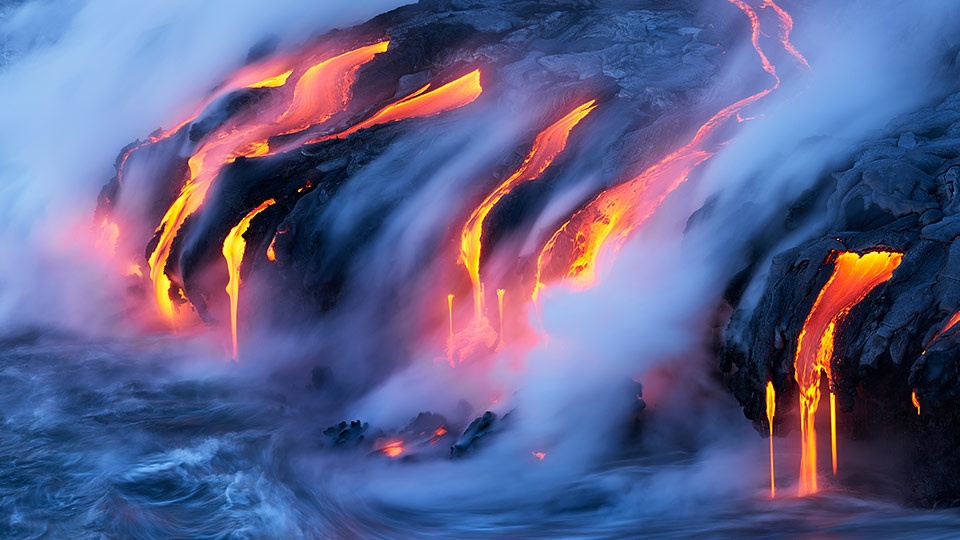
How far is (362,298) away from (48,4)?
813 inches

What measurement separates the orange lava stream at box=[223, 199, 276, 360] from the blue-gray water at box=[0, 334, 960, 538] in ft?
5.32

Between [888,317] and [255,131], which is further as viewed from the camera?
[255,131]

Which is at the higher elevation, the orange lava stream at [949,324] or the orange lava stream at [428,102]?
the orange lava stream at [428,102]

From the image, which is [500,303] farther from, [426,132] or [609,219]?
[426,132]

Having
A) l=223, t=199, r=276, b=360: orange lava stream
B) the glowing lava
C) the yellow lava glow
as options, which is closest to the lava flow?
the glowing lava

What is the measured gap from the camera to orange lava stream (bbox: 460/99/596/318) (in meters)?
16.0

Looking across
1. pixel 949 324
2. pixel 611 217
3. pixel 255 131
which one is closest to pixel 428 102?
pixel 255 131

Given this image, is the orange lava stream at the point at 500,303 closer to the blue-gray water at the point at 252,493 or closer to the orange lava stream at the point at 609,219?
the orange lava stream at the point at 609,219

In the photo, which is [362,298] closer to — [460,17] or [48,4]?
[460,17]

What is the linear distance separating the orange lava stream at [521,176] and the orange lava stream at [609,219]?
4.19 ft

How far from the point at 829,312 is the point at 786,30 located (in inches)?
376

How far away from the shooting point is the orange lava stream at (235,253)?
17594 millimetres

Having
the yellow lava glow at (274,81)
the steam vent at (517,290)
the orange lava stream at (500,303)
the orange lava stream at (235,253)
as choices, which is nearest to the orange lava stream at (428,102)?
the steam vent at (517,290)

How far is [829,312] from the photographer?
423 inches
